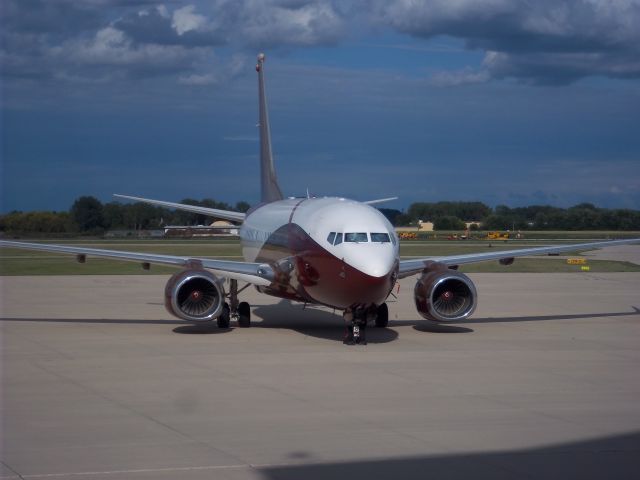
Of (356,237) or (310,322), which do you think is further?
(310,322)

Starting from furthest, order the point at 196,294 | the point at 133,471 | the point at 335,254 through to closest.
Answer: the point at 196,294
the point at 335,254
the point at 133,471

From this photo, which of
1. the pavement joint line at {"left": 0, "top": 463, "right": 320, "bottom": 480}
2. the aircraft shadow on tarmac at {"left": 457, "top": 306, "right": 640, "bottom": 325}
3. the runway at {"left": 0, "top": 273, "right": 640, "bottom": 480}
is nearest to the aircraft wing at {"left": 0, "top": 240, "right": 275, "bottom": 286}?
the runway at {"left": 0, "top": 273, "right": 640, "bottom": 480}

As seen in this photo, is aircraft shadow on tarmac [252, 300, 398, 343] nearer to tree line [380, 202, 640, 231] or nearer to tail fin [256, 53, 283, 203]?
tail fin [256, 53, 283, 203]

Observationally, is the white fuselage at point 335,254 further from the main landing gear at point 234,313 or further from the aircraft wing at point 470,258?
the aircraft wing at point 470,258

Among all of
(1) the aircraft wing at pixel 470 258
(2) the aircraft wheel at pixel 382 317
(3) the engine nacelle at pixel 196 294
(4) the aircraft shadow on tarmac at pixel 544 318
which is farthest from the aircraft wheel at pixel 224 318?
(4) the aircraft shadow on tarmac at pixel 544 318

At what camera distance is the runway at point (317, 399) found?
9719 mm

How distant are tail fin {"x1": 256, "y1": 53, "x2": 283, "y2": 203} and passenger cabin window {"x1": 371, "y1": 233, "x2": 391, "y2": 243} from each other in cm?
1063

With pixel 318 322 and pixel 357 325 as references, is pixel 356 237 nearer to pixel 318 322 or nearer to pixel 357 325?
pixel 357 325

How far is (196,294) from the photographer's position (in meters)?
21.7

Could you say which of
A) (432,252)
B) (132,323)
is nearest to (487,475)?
(132,323)

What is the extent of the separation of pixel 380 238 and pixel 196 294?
4686 mm

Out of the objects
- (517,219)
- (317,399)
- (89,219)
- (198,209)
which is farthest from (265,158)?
(517,219)

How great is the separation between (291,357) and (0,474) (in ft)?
29.6

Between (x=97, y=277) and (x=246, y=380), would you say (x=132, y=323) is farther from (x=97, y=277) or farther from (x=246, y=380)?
(x=97, y=277)
